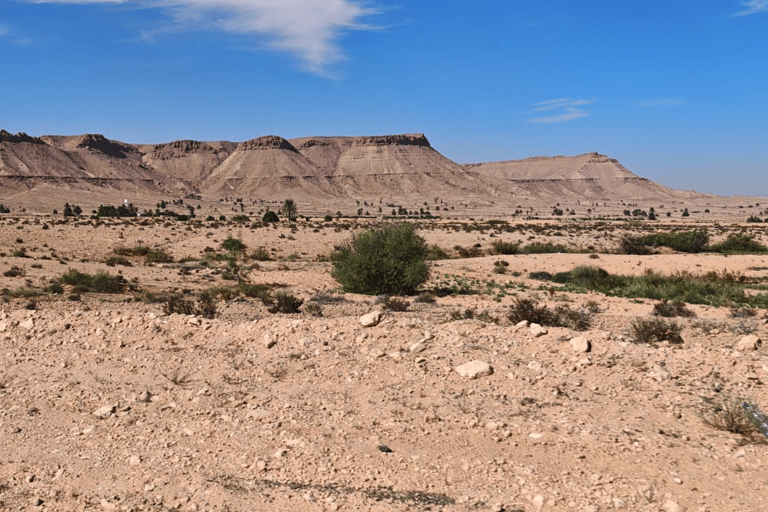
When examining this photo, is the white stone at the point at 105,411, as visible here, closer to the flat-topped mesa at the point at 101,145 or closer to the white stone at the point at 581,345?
the white stone at the point at 581,345

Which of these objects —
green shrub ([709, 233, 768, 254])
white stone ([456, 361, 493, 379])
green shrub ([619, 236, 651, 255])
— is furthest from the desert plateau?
green shrub ([709, 233, 768, 254])

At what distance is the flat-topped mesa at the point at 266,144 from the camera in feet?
601

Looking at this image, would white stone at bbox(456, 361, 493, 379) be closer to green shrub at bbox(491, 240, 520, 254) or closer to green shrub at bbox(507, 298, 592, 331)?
green shrub at bbox(507, 298, 592, 331)

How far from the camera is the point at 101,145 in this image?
172 m

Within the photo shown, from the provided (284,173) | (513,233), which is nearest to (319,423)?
(513,233)

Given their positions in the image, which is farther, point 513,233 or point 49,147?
point 49,147

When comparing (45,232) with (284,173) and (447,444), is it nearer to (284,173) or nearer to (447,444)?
(447,444)

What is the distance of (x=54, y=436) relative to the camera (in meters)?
7.39

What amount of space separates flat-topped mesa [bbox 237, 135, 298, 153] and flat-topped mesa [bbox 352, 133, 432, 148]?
2174 centimetres

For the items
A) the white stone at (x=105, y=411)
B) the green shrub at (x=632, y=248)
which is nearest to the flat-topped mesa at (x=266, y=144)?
the green shrub at (x=632, y=248)

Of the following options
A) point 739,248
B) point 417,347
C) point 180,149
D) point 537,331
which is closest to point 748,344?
point 537,331

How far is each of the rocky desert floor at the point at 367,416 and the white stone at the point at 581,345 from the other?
0.08 ft

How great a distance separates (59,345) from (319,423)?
5.42 metres

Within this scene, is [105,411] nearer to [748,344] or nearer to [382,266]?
[748,344]
